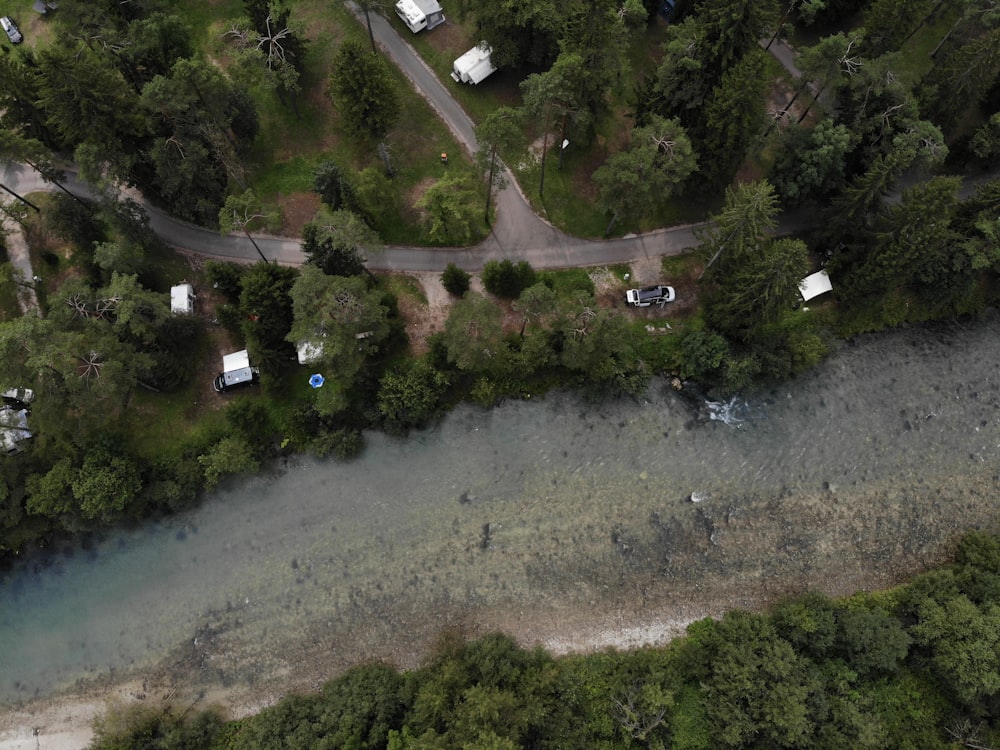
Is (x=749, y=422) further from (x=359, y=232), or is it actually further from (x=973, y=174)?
(x=359, y=232)

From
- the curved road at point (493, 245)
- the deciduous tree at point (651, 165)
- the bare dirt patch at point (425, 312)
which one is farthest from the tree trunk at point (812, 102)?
the bare dirt patch at point (425, 312)

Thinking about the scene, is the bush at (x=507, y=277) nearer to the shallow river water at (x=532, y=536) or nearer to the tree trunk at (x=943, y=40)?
the shallow river water at (x=532, y=536)

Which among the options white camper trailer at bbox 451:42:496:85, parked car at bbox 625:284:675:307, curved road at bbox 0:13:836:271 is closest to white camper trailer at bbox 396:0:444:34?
white camper trailer at bbox 451:42:496:85

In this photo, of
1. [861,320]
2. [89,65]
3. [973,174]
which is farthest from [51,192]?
[973,174]

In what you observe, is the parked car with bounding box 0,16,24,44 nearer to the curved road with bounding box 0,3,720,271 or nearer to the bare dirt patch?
the curved road with bounding box 0,3,720,271

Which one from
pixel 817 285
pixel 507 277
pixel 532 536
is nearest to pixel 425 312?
pixel 507 277

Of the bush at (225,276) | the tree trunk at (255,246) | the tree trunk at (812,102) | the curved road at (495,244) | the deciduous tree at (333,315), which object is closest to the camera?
the deciduous tree at (333,315)
